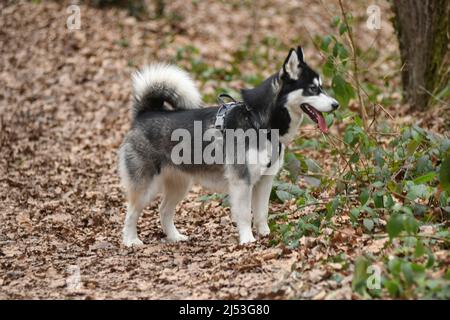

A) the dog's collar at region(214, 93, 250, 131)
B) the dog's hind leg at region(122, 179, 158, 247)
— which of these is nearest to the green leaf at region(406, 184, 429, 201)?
the dog's collar at region(214, 93, 250, 131)

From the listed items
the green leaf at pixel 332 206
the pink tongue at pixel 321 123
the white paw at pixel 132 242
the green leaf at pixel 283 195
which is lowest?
the white paw at pixel 132 242

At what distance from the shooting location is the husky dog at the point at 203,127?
17.9 ft

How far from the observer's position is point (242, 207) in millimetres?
5645

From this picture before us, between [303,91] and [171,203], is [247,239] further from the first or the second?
[303,91]

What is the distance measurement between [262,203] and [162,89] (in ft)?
4.50

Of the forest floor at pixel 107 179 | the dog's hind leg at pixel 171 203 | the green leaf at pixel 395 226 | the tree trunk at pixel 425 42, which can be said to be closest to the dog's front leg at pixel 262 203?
the forest floor at pixel 107 179

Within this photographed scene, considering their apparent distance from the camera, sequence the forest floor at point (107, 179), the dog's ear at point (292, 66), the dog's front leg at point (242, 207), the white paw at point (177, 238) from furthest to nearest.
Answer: the white paw at point (177, 238)
the dog's front leg at point (242, 207)
the dog's ear at point (292, 66)
the forest floor at point (107, 179)

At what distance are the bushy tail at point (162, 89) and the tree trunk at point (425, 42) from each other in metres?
3.41

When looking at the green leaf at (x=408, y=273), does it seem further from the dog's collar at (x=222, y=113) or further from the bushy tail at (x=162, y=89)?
the bushy tail at (x=162, y=89)

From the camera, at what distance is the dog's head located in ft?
17.7

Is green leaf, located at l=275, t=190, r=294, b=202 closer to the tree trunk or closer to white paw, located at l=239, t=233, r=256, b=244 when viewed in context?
white paw, located at l=239, t=233, r=256, b=244

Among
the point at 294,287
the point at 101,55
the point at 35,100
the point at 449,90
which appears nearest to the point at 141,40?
the point at 101,55

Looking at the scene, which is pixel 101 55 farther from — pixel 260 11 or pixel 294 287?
pixel 294 287

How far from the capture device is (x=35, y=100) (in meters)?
11.0
